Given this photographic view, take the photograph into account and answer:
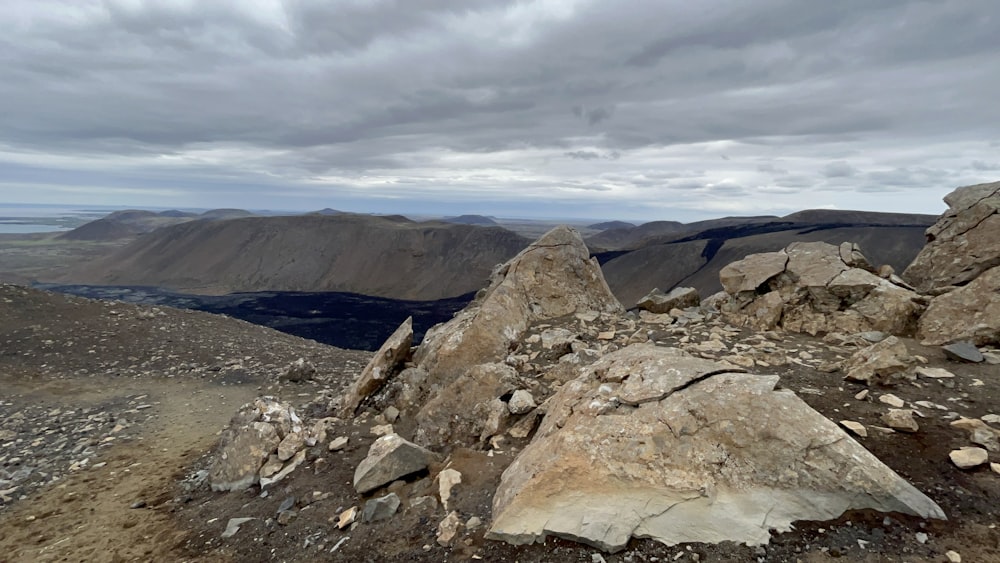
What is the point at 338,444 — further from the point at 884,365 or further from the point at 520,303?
the point at 884,365

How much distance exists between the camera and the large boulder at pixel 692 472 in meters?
4.41

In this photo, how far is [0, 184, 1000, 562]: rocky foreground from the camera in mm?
4430

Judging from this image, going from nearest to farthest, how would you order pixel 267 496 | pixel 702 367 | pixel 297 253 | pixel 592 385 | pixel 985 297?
pixel 702 367
pixel 592 385
pixel 267 496
pixel 985 297
pixel 297 253

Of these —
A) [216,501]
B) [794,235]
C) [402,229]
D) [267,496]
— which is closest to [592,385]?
[267,496]

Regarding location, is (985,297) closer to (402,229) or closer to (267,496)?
(267,496)

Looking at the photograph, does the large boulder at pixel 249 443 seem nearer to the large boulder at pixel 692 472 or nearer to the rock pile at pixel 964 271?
the large boulder at pixel 692 472

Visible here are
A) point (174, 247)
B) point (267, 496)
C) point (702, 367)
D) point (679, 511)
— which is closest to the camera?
point (679, 511)

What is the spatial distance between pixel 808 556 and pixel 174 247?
120050 millimetres

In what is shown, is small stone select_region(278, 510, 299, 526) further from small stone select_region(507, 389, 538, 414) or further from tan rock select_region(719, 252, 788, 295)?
tan rock select_region(719, 252, 788, 295)

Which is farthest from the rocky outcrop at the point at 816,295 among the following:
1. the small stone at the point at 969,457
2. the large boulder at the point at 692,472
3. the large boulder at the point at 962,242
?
the large boulder at the point at 692,472

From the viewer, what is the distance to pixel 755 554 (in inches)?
164

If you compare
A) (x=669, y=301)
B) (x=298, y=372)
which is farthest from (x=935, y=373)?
(x=298, y=372)

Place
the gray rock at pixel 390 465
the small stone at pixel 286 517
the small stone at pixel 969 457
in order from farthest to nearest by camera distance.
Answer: the gray rock at pixel 390 465 < the small stone at pixel 286 517 < the small stone at pixel 969 457

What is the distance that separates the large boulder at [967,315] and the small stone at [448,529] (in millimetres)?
7967
